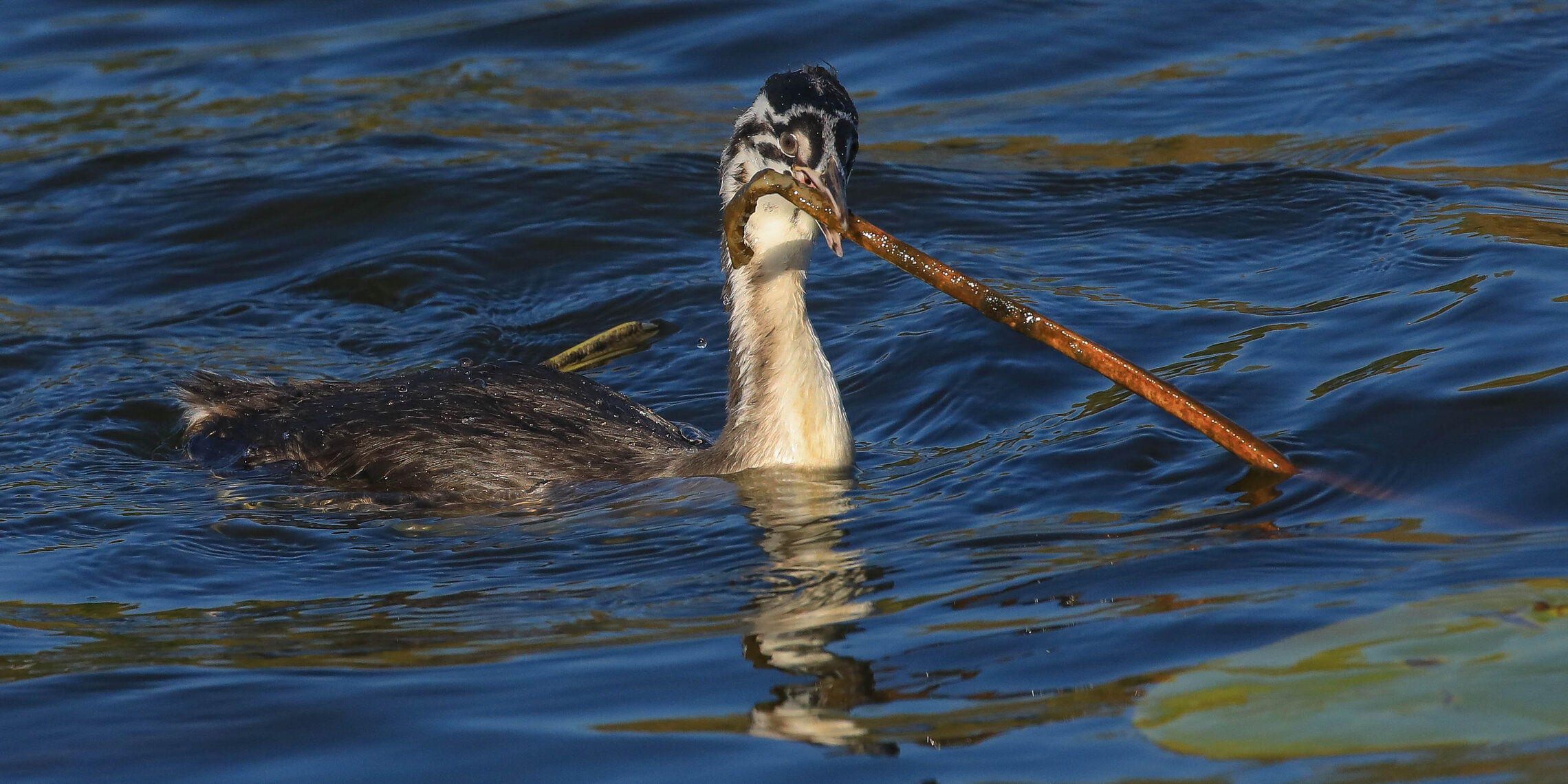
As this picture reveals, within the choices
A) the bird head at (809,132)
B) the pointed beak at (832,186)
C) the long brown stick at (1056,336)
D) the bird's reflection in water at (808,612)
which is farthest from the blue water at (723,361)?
the bird head at (809,132)

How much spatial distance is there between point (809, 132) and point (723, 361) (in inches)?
127

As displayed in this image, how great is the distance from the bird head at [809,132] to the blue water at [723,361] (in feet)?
3.99

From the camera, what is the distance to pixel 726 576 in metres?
6.22

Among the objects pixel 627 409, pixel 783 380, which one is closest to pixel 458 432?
pixel 627 409

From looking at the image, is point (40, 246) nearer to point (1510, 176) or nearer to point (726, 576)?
point (726, 576)

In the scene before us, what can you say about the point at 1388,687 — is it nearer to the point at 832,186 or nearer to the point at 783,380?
the point at 832,186

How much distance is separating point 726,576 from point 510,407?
2.16 m

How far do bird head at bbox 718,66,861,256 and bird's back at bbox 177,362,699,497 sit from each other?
1.41 metres

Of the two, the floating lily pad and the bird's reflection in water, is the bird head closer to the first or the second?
the bird's reflection in water

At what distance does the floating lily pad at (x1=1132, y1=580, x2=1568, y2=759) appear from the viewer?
173 inches

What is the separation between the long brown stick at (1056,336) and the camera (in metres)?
6.39

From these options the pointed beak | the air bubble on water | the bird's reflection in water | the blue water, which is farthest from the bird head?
the air bubble on water

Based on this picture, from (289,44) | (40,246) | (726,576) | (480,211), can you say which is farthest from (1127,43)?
(726,576)

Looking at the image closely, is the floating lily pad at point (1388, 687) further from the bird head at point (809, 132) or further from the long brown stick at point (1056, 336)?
the bird head at point (809, 132)
